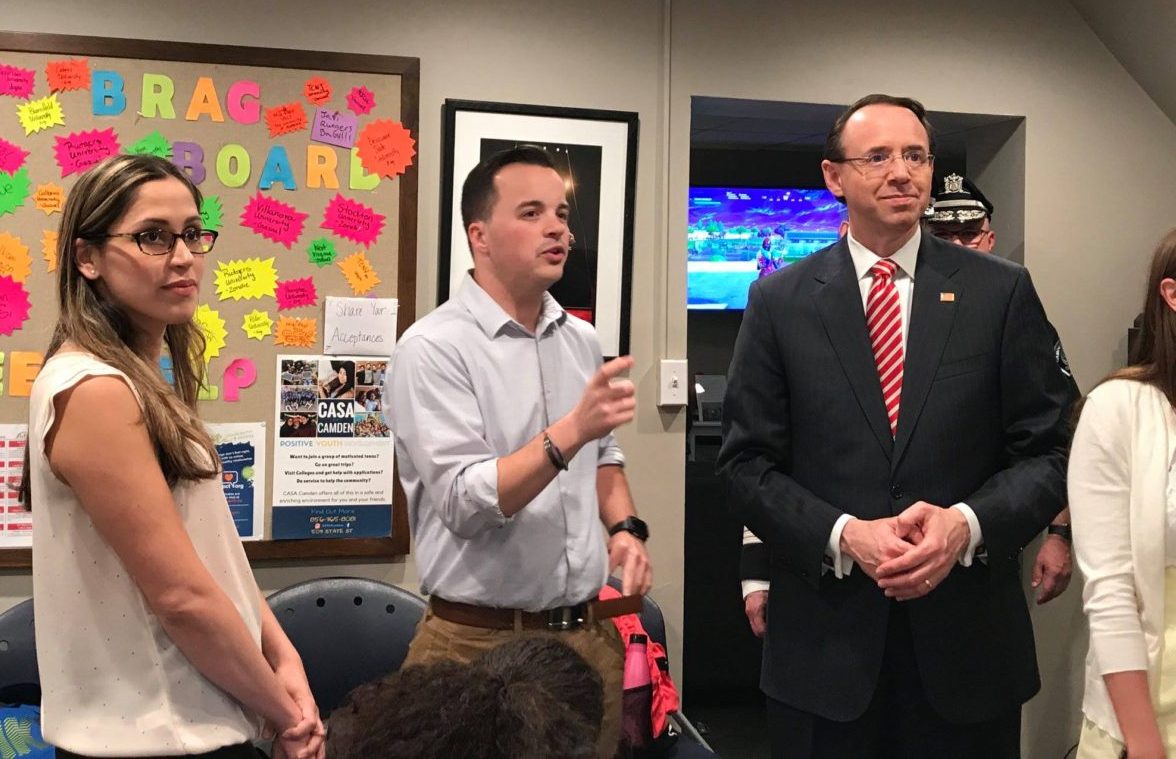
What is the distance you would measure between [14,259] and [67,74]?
0.49 m

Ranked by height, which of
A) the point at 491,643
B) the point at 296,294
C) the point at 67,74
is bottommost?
the point at 491,643

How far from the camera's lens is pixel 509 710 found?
88 centimetres

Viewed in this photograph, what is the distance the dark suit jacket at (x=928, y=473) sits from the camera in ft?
5.41

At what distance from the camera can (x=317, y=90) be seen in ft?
9.30

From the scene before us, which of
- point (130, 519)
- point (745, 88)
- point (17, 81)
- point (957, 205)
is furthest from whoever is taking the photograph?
point (745, 88)

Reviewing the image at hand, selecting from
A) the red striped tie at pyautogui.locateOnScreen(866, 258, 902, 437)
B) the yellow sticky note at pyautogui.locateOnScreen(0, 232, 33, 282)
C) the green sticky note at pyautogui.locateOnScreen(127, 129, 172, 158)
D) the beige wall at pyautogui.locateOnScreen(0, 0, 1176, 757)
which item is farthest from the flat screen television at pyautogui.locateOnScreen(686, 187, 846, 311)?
the red striped tie at pyautogui.locateOnScreen(866, 258, 902, 437)

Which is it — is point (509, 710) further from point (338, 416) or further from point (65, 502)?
point (338, 416)

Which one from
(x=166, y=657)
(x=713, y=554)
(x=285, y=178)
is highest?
(x=285, y=178)

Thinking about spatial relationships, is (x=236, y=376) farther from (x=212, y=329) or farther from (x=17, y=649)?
(x=17, y=649)

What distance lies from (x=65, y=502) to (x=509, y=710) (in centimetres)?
70

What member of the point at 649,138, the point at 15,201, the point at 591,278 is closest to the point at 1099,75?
the point at 649,138

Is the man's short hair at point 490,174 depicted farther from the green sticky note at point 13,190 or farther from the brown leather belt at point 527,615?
the green sticky note at point 13,190

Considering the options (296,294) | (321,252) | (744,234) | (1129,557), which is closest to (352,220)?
(321,252)

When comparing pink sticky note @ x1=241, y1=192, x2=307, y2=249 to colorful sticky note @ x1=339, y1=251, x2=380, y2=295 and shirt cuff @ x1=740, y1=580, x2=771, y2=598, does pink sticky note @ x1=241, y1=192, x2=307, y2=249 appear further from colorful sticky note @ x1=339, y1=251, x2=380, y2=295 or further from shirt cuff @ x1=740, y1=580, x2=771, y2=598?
shirt cuff @ x1=740, y1=580, x2=771, y2=598
